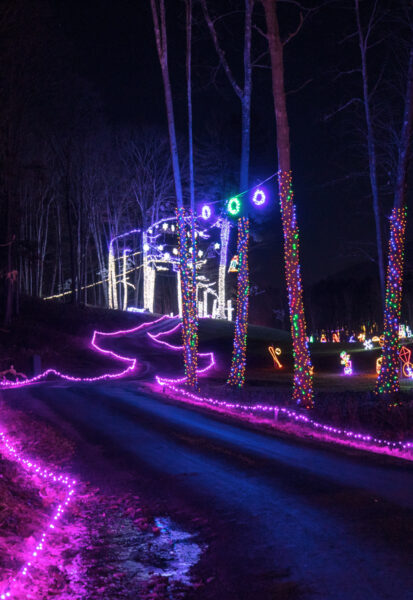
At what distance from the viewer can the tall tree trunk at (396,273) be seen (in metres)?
14.6

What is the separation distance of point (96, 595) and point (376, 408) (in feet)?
30.9

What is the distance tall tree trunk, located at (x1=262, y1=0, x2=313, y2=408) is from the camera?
14.4 meters

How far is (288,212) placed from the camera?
48.5 ft

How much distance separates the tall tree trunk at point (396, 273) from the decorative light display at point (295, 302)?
2.00 meters

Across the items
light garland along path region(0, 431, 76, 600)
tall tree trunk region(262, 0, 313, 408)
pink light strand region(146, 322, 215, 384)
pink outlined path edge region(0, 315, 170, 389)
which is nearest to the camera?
light garland along path region(0, 431, 76, 600)

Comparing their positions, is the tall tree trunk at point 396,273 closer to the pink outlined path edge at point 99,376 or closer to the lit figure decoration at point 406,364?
the lit figure decoration at point 406,364

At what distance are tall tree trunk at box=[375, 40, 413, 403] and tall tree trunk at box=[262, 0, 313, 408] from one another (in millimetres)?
2000

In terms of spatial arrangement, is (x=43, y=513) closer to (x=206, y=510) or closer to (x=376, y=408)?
(x=206, y=510)

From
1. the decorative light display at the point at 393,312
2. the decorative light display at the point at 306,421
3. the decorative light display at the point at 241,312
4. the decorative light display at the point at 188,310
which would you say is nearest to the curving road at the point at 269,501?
the decorative light display at the point at 306,421

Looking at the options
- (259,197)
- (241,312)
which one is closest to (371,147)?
(259,197)

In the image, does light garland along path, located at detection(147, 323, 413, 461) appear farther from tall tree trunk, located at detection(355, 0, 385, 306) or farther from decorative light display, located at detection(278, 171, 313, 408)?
tall tree trunk, located at detection(355, 0, 385, 306)

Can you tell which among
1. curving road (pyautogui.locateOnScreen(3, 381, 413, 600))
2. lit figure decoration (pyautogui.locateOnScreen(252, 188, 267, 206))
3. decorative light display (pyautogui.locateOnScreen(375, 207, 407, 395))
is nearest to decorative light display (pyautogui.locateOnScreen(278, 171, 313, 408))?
decorative light display (pyautogui.locateOnScreen(375, 207, 407, 395))

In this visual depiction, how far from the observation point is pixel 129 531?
5.85 meters

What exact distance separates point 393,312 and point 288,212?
3.81 metres
